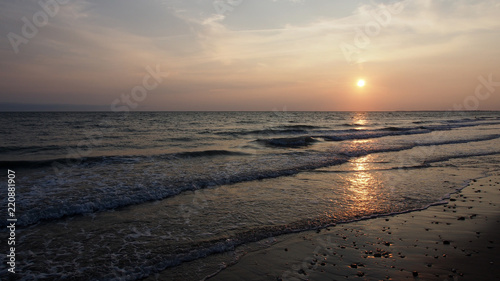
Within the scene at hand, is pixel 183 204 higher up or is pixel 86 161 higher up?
pixel 86 161

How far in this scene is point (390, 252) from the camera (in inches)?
231

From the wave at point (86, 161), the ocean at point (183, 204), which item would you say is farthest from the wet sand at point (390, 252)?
the wave at point (86, 161)

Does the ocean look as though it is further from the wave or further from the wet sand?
the wet sand

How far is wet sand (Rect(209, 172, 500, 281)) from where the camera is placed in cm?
511

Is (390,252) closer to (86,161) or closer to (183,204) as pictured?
(183,204)

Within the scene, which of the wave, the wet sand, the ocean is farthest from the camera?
the wave

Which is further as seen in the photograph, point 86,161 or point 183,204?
point 86,161

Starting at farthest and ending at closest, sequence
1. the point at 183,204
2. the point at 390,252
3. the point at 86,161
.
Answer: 1. the point at 86,161
2. the point at 183,204
3. the point at 390,252

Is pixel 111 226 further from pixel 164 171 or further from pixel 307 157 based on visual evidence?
pixel 307 157

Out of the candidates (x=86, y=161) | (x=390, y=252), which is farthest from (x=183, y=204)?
(x=86, y=161)

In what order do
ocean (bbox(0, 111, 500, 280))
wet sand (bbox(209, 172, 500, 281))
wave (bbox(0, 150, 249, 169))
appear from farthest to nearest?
wave (bbox(0, 150, 249, 169))
ocean (bbox(0, 111, 500, 280))
wet sand (bbox(209, 172, 500, 281))

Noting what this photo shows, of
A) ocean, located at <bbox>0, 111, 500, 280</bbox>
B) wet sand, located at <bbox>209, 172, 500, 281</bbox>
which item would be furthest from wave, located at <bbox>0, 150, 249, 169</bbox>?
wet sand, located at <bbox>209, 172, 500, 281</bbox>

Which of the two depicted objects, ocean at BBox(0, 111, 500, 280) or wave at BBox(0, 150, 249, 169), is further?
wave at BBox(0, 150, 249, 169)

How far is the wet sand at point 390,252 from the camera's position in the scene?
16.8ft
